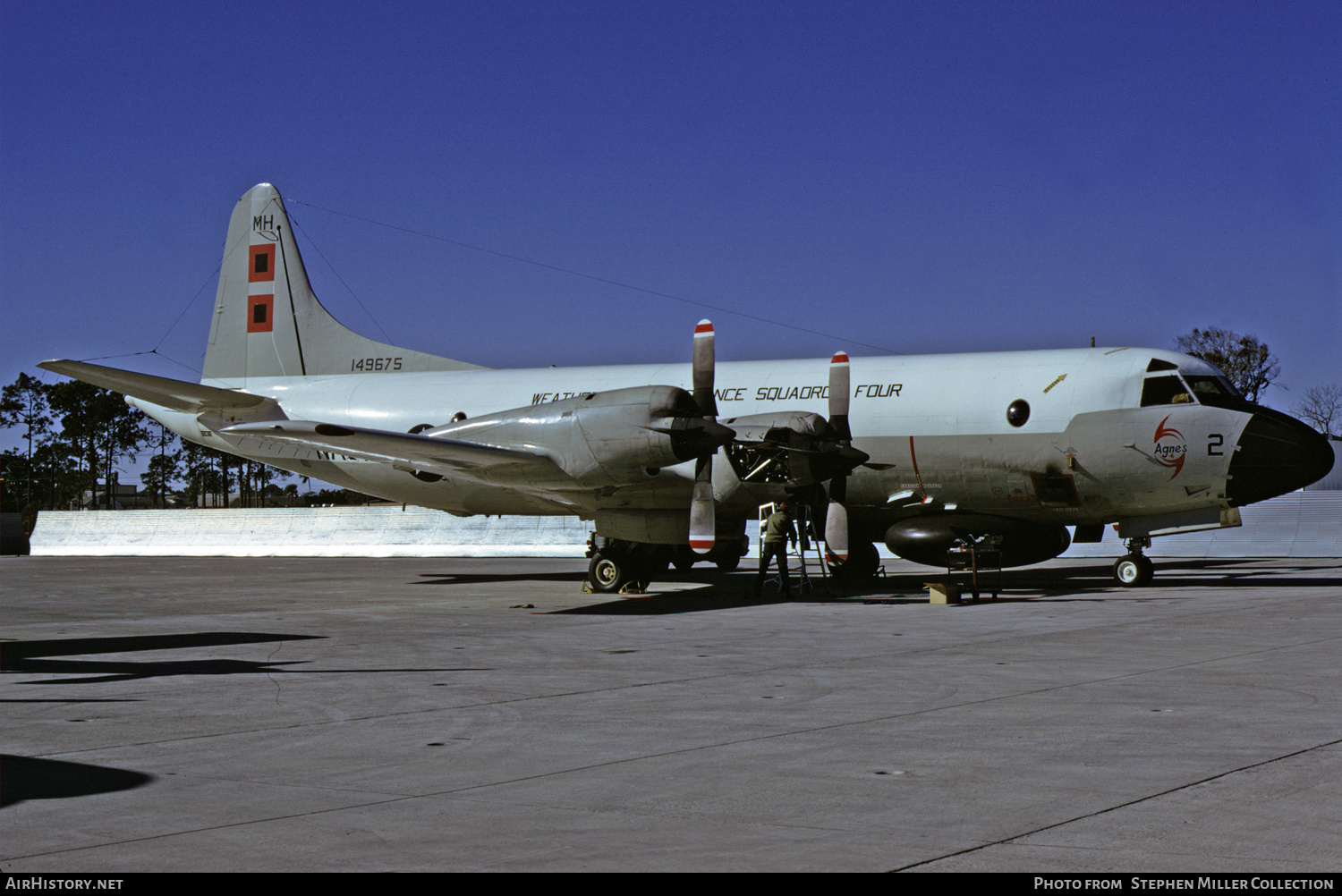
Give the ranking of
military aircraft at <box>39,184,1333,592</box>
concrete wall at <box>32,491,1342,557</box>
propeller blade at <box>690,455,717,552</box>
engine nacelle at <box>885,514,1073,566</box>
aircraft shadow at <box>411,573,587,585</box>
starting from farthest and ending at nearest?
concrete wall at <box>32,491,1342,557</box>, aircraft shadow at <box>411,573,587,585</box>, engine nacelle at <box>885,514,1073,566</box>, military aircraft at <box>39,184,1333,592</box>, propeller blade at <box>690,455,717,552</box>

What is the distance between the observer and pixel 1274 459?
19188 mm

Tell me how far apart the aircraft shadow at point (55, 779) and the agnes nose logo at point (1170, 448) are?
17084 millimetres

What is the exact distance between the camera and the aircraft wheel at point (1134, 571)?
70.4ft

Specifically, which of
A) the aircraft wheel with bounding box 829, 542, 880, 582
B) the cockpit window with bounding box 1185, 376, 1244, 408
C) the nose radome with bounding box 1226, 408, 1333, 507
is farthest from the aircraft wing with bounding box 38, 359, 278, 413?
the nose radome with bounding box 1226, 408, 1333, 507

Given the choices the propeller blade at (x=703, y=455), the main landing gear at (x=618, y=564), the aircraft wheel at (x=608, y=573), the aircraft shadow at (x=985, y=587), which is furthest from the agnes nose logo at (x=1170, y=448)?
the aircraft wheel at (x=608, y=573)

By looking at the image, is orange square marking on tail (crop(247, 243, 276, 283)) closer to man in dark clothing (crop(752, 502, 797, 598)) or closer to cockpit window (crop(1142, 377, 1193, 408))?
man in dark clothing (crop(752, 502, 797, 598))

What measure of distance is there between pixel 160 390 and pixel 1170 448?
18.6m

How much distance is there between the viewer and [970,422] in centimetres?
2105

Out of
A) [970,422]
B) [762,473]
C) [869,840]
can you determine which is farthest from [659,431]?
[869,840]

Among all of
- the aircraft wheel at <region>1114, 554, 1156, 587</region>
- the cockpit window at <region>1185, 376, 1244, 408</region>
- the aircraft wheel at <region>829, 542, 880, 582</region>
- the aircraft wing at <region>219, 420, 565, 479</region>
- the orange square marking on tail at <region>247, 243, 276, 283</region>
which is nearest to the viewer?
the aircraft wing at <region>219, 420, 565, 479</region>

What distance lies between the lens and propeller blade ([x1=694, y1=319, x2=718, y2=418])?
727 inches

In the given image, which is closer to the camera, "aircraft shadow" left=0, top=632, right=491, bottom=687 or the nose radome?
"aircraft shadow" left=0, top=632, right=491, bottom=687

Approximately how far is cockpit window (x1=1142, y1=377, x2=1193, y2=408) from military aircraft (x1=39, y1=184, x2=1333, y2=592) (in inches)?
1.2
